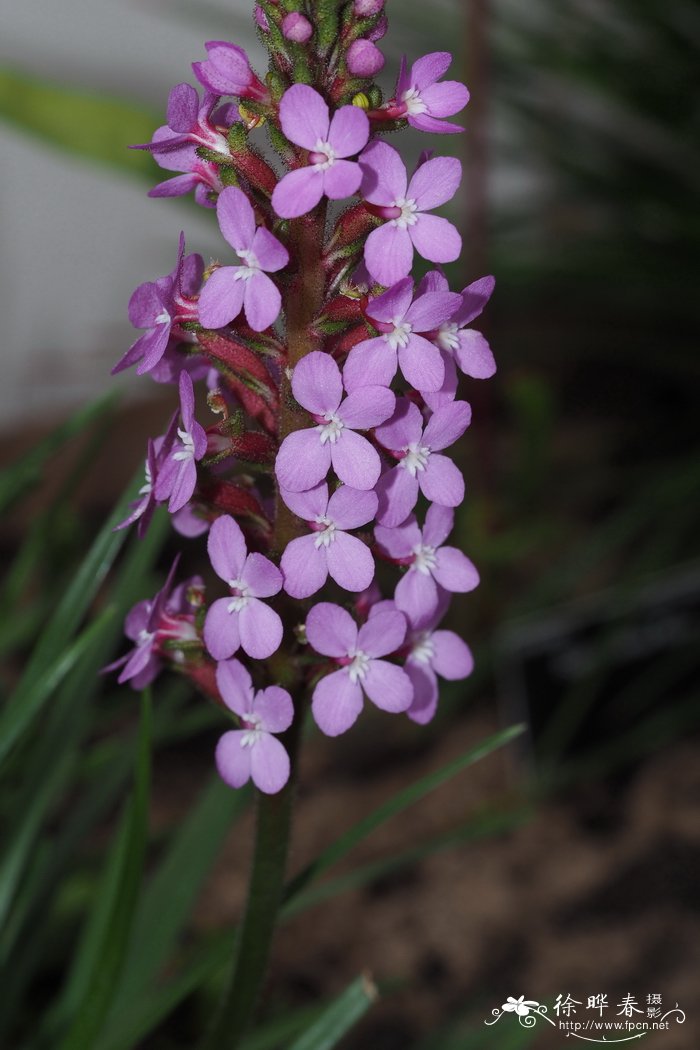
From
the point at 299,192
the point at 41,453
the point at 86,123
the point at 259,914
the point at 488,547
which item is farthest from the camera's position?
the point at 488,547

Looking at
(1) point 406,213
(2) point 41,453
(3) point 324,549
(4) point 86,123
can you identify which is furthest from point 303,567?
(4) point 86,123

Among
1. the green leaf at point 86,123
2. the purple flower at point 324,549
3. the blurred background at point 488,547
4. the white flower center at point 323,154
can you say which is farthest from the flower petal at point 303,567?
the green leaf at point 86,123

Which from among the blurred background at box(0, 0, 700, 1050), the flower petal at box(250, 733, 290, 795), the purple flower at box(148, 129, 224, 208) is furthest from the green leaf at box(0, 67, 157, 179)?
the flower petal at box(250, 733, 290, 795)

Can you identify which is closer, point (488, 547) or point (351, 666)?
point (351, 666)

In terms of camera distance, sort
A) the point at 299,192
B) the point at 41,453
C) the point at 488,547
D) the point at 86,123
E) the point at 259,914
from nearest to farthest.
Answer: the point at 299,192 → the point at 259,914 → the point at 41,453 → the point at 86,123 → the point at 488,547

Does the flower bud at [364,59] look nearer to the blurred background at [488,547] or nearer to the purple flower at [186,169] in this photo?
the purple flower at [186,169]

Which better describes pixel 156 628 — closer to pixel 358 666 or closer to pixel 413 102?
pixel 358 666

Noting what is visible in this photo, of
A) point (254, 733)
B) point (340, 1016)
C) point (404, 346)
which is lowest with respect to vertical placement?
point (340, 1016)
